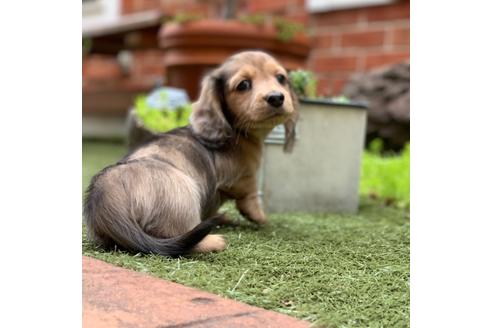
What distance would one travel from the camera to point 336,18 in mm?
6582

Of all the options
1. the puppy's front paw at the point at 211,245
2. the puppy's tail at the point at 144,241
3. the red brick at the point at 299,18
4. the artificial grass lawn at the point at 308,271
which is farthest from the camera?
the red brick at the point at 299,18

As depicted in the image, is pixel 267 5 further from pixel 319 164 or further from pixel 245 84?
pixel 245 84

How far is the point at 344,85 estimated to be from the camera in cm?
653

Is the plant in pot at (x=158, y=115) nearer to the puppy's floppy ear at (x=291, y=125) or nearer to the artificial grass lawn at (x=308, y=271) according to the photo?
the puppy's floppy ear at (x=291, y=125)

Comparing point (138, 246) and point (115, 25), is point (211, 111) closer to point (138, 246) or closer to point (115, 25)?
point (138, 246)

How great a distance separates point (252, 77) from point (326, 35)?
4.02 m

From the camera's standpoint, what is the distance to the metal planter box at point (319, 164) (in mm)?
3738

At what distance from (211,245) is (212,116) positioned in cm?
73

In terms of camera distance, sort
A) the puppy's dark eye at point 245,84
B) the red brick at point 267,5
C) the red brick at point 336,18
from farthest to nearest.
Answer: the red brick at point 267,5
the red brick at point 336,18
the puppy's dark eye at point 245,84

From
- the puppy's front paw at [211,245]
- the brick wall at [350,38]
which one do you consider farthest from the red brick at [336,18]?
the puppy's front paw at [211,245]

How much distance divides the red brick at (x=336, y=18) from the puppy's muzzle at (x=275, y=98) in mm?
3956

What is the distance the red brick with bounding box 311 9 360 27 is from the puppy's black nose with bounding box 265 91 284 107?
396 cm

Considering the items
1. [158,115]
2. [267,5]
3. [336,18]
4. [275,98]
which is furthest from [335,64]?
[275,98]
